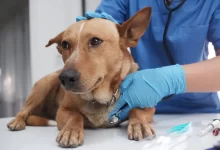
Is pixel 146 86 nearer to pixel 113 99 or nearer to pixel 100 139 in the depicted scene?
pixel 113 99

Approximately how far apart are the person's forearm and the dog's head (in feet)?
0.73

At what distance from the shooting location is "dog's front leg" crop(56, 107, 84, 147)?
0.81 m

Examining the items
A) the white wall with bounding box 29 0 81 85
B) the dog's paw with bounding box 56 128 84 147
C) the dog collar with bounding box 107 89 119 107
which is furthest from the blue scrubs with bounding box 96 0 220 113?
the white wall with bounding box 29 0 81 85

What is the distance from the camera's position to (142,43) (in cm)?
139

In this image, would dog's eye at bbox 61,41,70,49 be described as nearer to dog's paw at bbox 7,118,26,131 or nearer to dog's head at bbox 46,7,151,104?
dog's head at bbox 46,7,151,104

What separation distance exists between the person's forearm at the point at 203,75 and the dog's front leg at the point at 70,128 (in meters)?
0.42

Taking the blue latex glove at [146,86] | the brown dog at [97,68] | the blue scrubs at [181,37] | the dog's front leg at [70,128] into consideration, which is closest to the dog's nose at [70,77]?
the brown dog at [97,68]

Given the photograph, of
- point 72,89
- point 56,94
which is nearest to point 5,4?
point 56,94

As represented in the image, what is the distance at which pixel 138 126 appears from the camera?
0.89 meters

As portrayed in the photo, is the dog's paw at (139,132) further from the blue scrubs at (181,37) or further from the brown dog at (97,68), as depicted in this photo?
the blue scrubs at (181,37)

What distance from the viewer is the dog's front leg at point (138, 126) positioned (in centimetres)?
86

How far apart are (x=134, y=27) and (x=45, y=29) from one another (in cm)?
143

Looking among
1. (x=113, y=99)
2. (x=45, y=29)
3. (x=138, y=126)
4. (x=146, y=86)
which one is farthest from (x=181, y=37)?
(x=45, y=29)

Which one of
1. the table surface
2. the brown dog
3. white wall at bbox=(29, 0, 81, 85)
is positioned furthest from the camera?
white wall at bbox=(29, 0, 81, 85)
